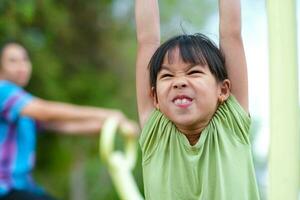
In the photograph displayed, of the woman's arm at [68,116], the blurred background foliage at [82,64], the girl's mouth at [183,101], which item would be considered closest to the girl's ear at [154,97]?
the girl's mouth at [183,101]

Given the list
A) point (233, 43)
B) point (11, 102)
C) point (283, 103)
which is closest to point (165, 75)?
point (233, 43)

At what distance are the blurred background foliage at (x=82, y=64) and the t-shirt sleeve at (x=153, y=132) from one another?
13.5 ft

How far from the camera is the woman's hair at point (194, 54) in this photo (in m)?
2.02

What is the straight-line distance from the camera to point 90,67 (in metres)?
6.98

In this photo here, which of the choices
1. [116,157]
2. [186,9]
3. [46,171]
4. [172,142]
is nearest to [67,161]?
[46,171]

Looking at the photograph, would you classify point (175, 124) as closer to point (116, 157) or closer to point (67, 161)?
A: point (116, 157)

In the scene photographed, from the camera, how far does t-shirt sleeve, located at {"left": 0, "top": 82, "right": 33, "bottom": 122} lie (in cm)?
356

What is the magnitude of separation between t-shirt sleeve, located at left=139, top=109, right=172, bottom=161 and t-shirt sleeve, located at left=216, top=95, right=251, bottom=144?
133 millimetres

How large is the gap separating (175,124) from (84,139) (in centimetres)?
495

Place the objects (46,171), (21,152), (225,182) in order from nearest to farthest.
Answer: (225,182) < (21,152) < (46,171)

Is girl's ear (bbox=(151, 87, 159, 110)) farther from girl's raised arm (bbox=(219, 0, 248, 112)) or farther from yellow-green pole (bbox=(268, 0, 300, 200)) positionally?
yellow-green pole (bbox=(268, 0, 300, 200))

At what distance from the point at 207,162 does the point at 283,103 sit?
1.14 ft

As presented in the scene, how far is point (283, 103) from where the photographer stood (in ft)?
5.59

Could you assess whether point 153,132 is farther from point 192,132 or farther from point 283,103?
point 283,103
